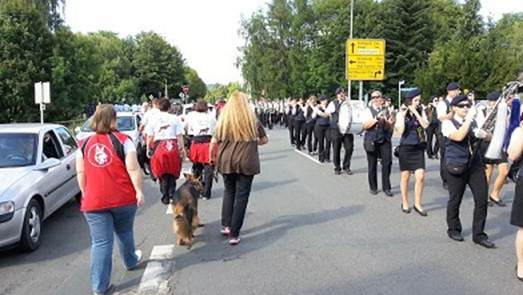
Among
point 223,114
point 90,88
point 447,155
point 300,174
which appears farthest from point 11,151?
point 90,88

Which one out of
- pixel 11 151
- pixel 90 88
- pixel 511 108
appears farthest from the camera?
pixel 90 88

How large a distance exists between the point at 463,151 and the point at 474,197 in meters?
0.55

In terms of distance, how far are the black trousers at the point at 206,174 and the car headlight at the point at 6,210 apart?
3528mm

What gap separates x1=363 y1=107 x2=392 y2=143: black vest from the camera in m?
9.38

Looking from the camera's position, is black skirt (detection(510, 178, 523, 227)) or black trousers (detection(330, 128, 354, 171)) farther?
black trousers (detection(330, 128, 354, 171))

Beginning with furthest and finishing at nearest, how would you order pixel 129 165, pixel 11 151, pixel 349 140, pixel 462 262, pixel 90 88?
pixel 90 88 → pixel 349 140 → pixel 11 151 → pixel 462 262 → pixel 129 165

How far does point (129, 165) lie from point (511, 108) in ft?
20.1

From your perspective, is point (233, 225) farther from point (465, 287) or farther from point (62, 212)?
point (62, 212)

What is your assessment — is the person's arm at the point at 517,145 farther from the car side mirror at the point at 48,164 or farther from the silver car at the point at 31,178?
the car side mirror at the point at 48,164

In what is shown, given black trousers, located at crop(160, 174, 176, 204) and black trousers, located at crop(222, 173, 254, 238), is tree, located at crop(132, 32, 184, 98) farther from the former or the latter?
black trousers, located at crop(222, 173, 254, 238)

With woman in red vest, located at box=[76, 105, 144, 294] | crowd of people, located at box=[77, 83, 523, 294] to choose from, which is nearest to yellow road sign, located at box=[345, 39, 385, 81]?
crowd of people, located at box=[77, 83, 523, 294]

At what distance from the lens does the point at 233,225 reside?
6.36 metres

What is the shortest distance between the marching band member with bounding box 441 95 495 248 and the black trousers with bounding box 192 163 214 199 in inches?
158

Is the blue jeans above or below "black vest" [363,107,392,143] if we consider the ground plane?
below
